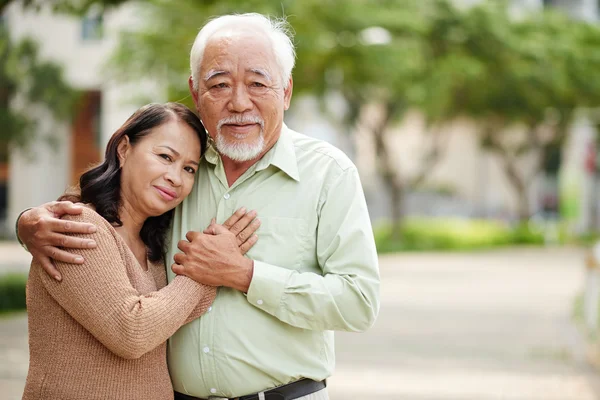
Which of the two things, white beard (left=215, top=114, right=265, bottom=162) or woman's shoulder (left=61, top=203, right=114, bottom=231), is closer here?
woman's shoulder (left=61, top=203, right=114, bottom=231)

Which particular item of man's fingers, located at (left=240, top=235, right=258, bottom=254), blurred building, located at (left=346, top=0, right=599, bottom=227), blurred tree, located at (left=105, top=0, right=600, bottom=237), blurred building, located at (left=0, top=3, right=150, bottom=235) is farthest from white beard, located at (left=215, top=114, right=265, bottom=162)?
blurred building, located at (left=346, top=0, right=599, bottom=227)

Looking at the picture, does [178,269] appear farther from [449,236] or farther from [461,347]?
[449,236]

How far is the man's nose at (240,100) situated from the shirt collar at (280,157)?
0.17 metres

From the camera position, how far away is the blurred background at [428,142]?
9266 millimetres

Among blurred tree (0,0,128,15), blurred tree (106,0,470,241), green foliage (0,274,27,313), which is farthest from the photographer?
blurred tree (106,0,470,241)

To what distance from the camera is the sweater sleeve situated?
258 centimetres

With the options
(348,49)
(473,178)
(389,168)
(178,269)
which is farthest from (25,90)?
(473,178)

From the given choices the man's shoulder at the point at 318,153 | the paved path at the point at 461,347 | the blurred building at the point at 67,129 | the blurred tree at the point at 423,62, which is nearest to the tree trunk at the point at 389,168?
the blurred tree at the point at 423,62

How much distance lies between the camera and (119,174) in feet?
9.55

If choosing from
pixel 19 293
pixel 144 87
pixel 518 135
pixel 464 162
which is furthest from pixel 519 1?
pixel 19 293

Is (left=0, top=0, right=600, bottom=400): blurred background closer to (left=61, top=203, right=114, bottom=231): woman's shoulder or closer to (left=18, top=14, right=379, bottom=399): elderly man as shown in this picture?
(left=18, top=14, right=379, bottom=399): elderly man

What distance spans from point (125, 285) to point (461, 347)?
7.91 meters

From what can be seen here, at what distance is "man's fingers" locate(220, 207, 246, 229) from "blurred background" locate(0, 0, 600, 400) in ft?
2.79

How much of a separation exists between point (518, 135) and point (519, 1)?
220 inches
